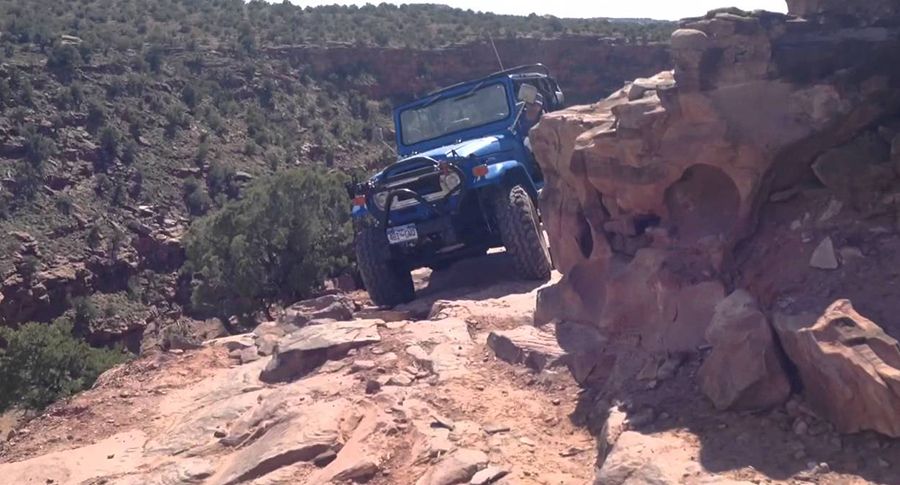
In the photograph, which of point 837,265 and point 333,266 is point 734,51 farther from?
point 333,266

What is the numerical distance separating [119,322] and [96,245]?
8.31 feet

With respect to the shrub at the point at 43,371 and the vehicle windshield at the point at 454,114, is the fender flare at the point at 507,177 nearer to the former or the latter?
the vehicle windshield at the point at 454,114

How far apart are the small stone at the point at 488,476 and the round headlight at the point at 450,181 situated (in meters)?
5.18

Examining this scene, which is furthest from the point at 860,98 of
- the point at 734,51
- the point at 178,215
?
the point at 178,215

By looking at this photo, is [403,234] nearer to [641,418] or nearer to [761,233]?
[761,233]

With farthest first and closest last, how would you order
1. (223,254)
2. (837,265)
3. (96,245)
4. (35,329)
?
1. (96,245)
2. (223,254)
3. (35,329)
4. (837,265)

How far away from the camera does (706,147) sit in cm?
555

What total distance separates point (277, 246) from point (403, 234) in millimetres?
5333

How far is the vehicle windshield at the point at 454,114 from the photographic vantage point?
11320 mm

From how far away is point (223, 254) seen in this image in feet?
53.8

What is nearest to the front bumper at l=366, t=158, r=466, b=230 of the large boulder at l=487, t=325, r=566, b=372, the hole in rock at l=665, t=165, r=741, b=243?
the large boulder at l=487, t=325, r=566, b=372

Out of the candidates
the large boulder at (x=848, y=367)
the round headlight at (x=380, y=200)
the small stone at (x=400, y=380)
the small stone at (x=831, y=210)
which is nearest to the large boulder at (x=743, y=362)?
the large boulder at (x=848, y=367)

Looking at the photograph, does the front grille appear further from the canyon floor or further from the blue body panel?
the canyon floor

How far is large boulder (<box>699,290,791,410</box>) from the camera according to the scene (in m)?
4.69
